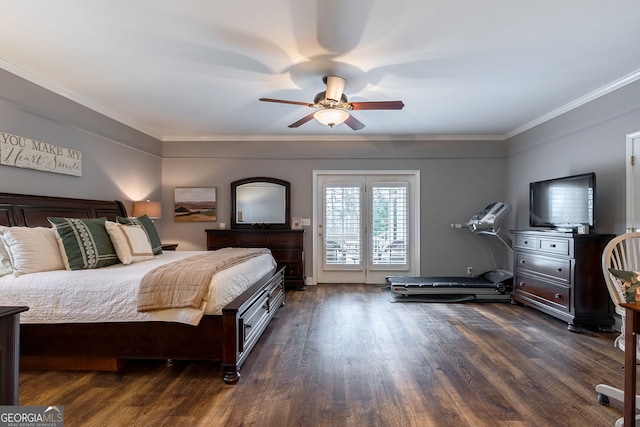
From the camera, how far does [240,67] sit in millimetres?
2848

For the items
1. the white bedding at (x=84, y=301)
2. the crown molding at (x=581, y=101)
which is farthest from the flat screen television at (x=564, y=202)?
the white bedding at (x=84, y=301)

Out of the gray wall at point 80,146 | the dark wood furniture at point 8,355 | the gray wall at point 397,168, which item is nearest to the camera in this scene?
the dark wood furniture at point 8,355

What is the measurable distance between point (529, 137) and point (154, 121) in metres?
5.44

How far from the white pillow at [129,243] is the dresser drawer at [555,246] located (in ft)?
14.2

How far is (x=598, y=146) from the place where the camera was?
11.3 ft

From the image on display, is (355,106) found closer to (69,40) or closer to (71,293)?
(69,40)

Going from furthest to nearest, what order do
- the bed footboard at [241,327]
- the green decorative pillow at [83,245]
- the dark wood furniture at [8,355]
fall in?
the green decorative pillow at [83,245], the bed footboard at [241,327], the dark wood furniture at [8,355]

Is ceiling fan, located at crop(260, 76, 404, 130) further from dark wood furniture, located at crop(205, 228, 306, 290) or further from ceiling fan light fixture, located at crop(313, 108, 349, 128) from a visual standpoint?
dark wood furniture, located at crop(205, 228, 306, 290)

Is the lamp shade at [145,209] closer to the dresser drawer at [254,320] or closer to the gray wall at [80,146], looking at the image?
the gray wall at [80,146]

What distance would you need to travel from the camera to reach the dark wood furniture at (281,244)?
495 centimetres

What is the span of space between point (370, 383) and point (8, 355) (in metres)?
1.95

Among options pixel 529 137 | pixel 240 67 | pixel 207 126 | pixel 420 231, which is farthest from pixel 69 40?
pixel 529 137

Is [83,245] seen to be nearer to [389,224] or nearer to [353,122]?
[353,122]

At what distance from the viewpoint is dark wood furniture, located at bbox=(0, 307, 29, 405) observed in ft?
4.01
